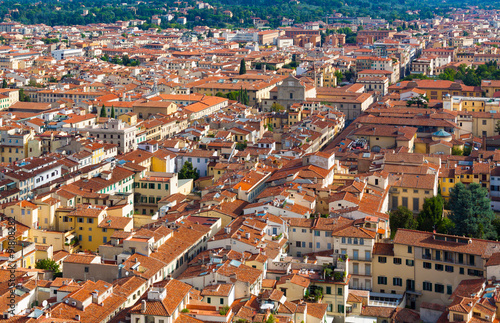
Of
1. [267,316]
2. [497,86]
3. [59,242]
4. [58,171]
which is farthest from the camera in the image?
[497,86]

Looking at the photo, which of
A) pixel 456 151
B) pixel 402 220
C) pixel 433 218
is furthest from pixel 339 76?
pixel 402 220

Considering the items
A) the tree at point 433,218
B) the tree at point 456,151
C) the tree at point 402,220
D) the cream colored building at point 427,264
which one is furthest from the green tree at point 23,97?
the cream colored building at point 427,264

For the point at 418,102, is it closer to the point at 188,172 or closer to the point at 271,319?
the point at 188,172

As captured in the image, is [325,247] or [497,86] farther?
[497,86]

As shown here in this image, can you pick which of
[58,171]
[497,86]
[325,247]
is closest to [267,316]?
[325,247]

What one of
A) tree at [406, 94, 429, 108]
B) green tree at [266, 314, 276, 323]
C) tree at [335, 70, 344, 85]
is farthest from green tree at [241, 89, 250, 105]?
green tree at [266, 314, 276, 323]

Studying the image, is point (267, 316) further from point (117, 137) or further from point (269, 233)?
point (117, 137)

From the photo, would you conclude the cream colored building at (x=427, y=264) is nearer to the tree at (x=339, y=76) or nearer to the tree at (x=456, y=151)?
the tree at (x=456, y=151)
